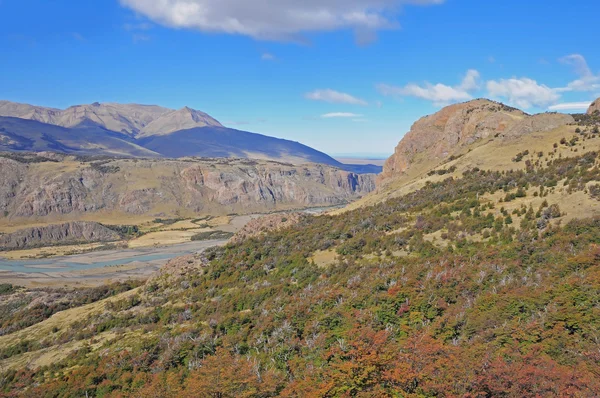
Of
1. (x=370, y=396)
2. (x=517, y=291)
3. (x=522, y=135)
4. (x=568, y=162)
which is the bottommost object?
(x=370, y=396)

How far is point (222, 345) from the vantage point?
2659cm

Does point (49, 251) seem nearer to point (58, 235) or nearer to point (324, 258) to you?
point (58, 235)

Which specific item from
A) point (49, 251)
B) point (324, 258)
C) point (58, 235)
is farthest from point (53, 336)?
point (58, 235)

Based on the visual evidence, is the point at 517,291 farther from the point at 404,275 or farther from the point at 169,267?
the point at 169,267

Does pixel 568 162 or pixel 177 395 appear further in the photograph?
pixel 568 162

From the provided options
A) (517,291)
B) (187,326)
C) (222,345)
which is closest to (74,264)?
(187,326)

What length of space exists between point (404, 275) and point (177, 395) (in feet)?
54.1

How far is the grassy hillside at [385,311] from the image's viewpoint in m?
15.3

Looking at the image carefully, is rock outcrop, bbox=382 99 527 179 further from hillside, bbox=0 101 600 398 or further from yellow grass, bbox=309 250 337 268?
yellow grass, bbox=309 250 337 268

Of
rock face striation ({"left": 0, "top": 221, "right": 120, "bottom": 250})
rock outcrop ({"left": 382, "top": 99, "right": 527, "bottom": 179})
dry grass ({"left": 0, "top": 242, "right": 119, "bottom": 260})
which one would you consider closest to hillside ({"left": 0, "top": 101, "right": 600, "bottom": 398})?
rock outcrop ({"left": 382, "top": 99, "right": 527, "bottom": 179})

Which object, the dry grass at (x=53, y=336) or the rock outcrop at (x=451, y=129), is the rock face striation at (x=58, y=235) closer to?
the dry grass at (x=53, y=336)

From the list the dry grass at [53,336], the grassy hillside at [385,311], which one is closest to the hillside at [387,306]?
the grassy hillside at [385,311]

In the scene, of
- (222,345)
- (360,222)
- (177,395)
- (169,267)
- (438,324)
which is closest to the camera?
A: (177,395)

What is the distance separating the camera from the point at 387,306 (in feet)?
76.8
